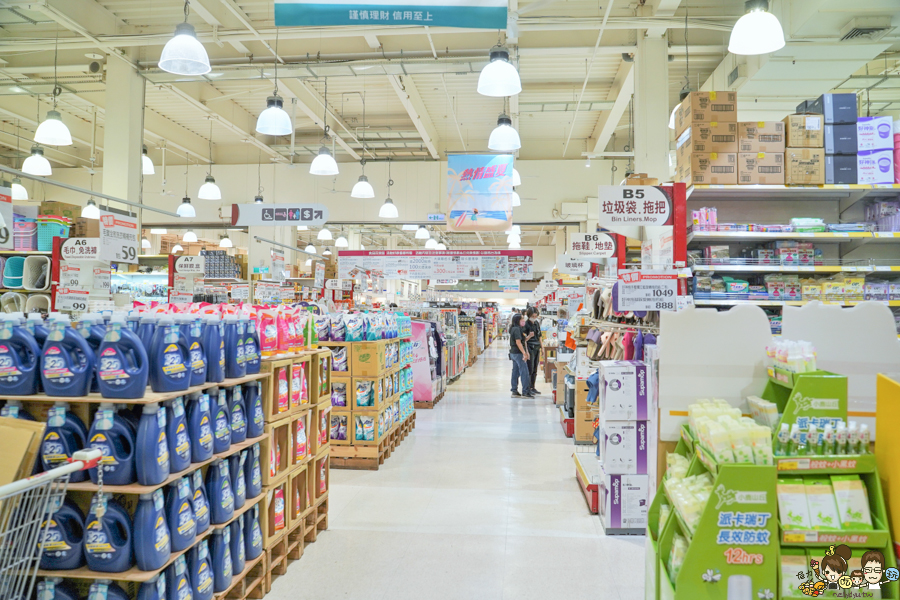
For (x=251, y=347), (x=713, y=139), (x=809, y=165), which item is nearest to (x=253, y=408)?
(x=251, y=347)

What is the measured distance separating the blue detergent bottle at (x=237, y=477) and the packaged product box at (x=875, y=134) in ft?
18.9

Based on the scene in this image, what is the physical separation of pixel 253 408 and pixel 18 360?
3.93 feet

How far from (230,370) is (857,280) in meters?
5.43

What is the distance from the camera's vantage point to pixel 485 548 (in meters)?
4.14

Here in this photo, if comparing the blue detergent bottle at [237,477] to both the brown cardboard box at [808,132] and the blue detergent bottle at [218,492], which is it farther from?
the brown cardboard box at [808,132]

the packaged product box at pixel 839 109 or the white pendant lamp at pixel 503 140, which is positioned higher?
the white pendant lamp at pixel 503 140

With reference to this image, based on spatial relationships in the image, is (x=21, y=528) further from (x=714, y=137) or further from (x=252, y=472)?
(x=714, y=137)

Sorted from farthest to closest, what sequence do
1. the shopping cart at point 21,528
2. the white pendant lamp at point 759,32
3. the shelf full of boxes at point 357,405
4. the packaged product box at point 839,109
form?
the shelf full of boxes at point 357,405 → the packaged product box at point 839,109 → the white pendant lamp at point 759,32 → the shopping cart at point 21,528

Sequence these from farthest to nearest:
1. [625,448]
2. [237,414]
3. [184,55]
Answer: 1. [184,55]
2. [625,448]
3. [237,414]

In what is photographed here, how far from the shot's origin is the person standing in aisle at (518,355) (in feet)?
37.7

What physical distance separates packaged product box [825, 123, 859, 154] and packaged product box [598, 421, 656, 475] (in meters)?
3.14

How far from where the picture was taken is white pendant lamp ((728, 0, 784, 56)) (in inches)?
186

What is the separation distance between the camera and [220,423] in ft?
9.82

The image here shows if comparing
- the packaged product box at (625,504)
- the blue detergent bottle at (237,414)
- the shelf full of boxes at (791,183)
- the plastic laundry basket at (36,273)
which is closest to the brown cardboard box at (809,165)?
the shelf full of boxes at (791,183)
